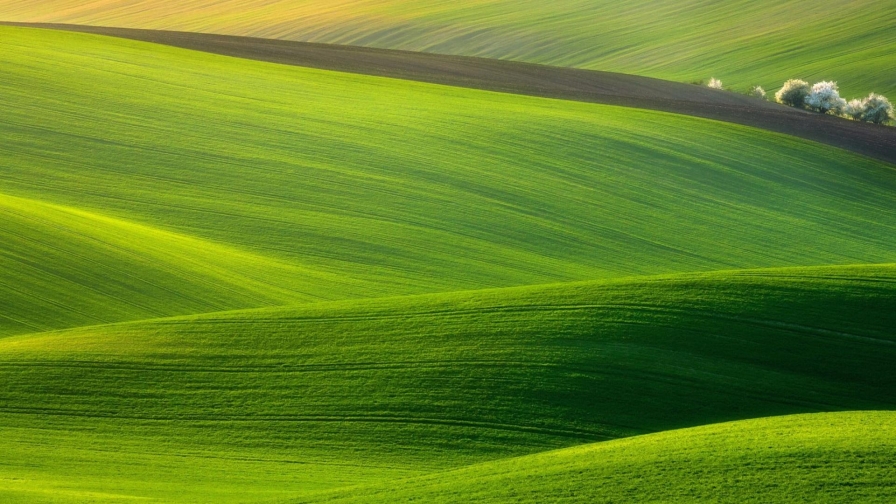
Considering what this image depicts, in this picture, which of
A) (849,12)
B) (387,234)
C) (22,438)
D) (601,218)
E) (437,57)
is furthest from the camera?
(849,12)

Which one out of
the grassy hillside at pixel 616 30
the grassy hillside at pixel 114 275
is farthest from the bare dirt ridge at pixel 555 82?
the grassy hillside at pixel 114 275

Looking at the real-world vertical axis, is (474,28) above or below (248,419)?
above

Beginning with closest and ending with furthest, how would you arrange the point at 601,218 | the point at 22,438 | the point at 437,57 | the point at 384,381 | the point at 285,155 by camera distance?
the point at 22,438 < the point at 384,381 < the point at 601,218 < the point at 285,155 < the point at 437,57

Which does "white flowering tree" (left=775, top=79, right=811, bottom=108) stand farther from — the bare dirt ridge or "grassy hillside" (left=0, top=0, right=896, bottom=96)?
"grassy hillside" (left=0, top=0, right=896, bottom=96)

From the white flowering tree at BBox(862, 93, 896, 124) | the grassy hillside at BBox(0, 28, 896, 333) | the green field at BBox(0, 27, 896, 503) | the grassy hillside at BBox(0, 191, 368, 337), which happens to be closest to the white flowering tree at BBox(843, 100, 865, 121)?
the white flowering tree at BBox(862, 93, 896, 124)

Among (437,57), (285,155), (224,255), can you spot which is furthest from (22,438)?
(437,57)

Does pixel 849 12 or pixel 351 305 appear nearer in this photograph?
pixel 351 305

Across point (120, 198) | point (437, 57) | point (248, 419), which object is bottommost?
point (248, 419)

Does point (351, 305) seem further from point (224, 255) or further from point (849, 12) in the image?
point (849, 12)

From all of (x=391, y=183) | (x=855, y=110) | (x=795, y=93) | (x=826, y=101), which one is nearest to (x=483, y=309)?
(x=391, y=183)
